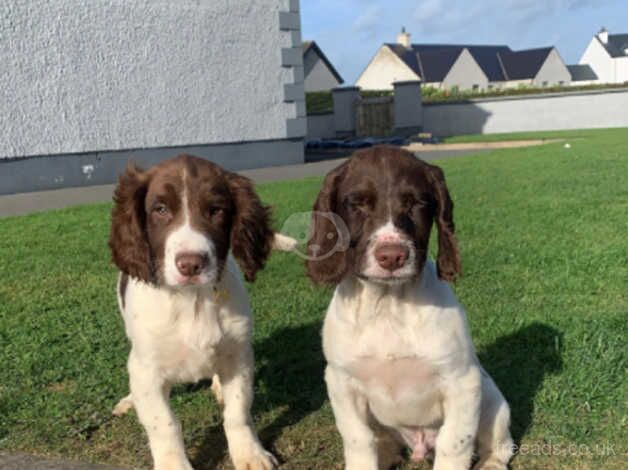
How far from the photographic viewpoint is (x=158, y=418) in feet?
10.7

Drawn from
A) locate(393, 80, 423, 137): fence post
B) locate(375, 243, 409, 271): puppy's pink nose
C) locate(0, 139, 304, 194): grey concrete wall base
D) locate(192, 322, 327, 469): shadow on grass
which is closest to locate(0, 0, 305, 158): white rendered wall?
A: locate(0, 139, 304, 194): grey concrete wall base

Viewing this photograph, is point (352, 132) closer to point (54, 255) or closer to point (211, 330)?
point (54, 255)

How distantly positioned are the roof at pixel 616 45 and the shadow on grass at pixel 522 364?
8775 cm

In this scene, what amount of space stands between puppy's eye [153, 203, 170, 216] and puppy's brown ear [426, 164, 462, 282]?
121 cm

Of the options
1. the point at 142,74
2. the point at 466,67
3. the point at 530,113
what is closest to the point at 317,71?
the point at 466,67

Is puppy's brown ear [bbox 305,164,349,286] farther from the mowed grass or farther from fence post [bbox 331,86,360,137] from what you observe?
fence post [bbox 331,86,360,137]

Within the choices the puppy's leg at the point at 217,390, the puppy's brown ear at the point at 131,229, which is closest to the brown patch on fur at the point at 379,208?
the puppy's brown ear at the point at 131,229

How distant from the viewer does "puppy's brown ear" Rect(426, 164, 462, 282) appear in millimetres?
3043

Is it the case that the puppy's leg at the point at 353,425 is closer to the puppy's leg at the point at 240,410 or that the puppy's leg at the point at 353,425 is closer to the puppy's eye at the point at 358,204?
the puppy's leg at the point at 240,410

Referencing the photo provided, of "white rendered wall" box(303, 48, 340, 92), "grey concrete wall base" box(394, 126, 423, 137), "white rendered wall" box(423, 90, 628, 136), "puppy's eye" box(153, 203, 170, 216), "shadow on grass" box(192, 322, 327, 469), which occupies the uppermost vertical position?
"white rendered wall" box(303, 48, 340, 92)

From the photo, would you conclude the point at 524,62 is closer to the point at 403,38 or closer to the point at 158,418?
the point at 403,38

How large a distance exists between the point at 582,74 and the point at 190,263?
85.5 metres

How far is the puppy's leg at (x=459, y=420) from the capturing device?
9.57 feet

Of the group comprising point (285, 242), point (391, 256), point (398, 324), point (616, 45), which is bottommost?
point (398, 324)
